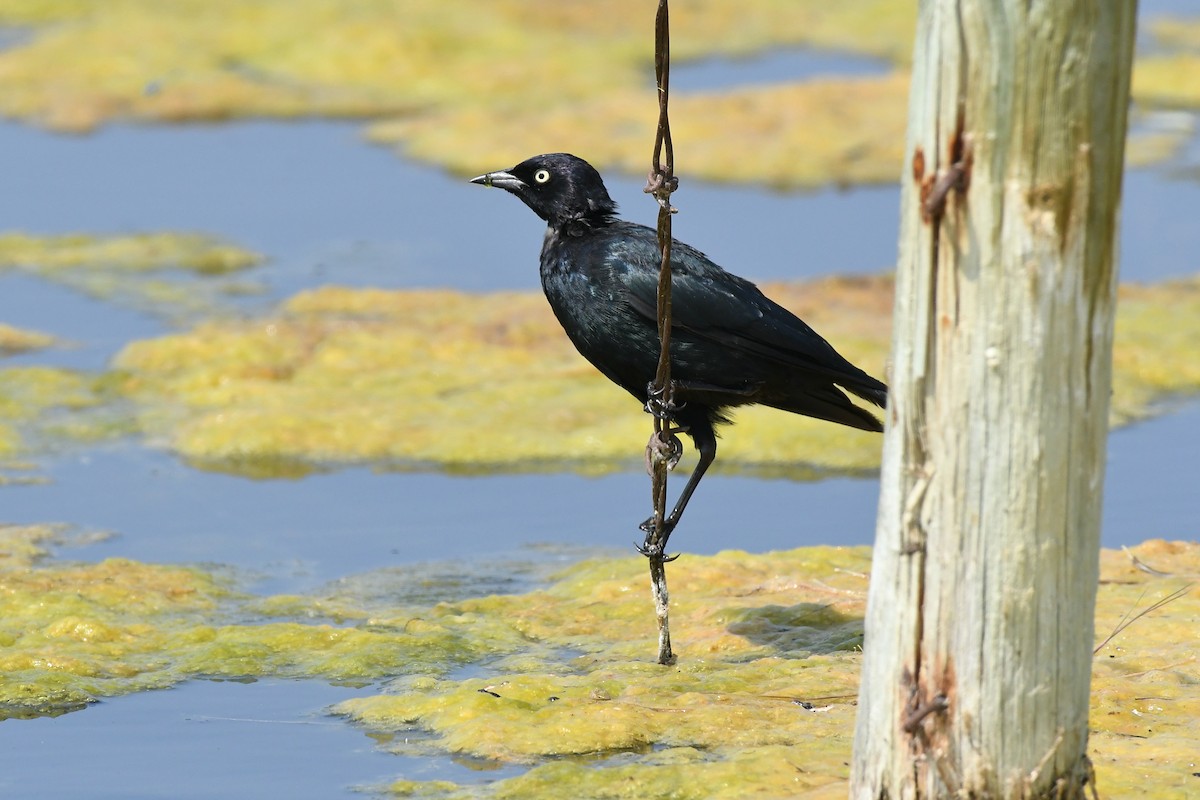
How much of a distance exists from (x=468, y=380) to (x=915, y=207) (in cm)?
691

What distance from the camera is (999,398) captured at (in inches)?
145

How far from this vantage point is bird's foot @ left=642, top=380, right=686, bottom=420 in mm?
5715

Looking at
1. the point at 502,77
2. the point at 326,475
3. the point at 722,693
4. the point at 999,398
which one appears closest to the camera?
the point at 999,398

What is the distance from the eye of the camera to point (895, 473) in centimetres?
384

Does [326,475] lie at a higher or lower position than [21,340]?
lower

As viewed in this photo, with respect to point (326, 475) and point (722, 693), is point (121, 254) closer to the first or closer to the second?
point (326, 475)

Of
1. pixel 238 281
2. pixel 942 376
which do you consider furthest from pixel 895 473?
pixel 238 281

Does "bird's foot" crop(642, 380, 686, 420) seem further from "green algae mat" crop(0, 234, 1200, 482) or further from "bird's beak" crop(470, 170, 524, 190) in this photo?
"green algae mat" crop(0, 234, 1200, 482)

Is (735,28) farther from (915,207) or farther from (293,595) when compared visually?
(915,207)

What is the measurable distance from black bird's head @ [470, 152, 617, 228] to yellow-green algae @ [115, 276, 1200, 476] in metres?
2.86

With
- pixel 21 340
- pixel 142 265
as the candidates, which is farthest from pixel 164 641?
pixel 142 265

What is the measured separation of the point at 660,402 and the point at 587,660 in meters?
0.97

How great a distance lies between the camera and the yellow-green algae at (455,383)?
9.30 metres

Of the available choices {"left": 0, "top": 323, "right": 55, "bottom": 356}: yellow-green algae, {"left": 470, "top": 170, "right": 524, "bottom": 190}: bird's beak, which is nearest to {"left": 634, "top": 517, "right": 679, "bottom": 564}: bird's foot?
{"left": 470, "top": 170, "right": 524, "bottom": 190}: bird's beak
